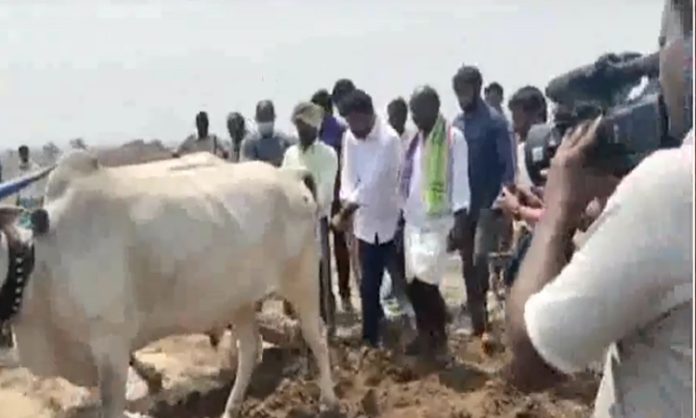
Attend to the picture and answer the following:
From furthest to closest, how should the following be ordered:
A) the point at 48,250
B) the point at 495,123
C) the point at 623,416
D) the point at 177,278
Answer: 1. the point at 495,123
2. the point at 177,278
3. the point at 48,250
4. the point at 623,416

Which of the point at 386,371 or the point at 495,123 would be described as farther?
the point at 495,123

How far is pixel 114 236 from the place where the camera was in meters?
6.73

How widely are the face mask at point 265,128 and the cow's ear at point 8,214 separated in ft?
14.0

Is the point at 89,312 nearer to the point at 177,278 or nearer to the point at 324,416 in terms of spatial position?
the point at 177,278

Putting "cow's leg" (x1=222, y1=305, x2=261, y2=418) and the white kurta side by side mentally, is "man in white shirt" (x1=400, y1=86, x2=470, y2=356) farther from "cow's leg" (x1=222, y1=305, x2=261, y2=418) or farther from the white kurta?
"cow's leg" (x1=222, y1=305, x2=261, y2=418)

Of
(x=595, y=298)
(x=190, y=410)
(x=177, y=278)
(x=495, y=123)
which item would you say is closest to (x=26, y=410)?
(x=190, y=410)

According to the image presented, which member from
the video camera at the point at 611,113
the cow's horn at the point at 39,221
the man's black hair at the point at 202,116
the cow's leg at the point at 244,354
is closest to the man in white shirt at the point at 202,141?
the man's black hair at the point at 202,116

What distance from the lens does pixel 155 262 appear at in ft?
22.8

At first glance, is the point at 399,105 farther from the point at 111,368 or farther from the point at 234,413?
the point at 111,368

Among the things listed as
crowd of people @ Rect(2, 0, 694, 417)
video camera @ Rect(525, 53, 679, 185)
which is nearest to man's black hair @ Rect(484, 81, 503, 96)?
crowd of people @ Rect(2, 0, 694, 417)

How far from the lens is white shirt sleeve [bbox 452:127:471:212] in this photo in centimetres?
898

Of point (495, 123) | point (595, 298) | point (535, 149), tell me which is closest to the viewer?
point (595, 298)

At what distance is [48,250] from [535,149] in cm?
410

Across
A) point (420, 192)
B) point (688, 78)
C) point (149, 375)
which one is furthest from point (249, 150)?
point (688, 78)
